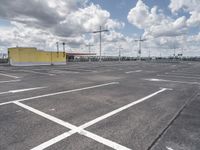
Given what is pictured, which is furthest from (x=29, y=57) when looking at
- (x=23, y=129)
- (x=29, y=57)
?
(x=23, y=129)

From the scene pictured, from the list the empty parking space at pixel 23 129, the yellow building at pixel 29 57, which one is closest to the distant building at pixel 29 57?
the yellow building at pixel 29 57

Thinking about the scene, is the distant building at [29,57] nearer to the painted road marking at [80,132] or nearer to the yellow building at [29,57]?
the yellow building at [29,57]

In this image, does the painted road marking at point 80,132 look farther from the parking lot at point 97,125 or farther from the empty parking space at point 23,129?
the empty parking space at point 23,129

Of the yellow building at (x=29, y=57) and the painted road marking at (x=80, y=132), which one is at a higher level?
the yellow building at (x=29, y=57)

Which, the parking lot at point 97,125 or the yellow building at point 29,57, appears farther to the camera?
the yellow building at point 29,57

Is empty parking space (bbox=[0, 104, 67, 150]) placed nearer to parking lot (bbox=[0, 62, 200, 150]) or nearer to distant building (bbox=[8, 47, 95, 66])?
parking lot (bbox=[0, 62, 200, 150])

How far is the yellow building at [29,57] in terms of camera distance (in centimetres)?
3200

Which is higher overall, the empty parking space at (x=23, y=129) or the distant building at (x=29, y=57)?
the distant building at (x=29, y=57)

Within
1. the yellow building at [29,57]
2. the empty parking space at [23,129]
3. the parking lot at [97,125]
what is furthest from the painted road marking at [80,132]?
the yellow building at [29,57]

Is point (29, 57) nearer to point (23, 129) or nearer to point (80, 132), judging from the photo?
point (23, 129)

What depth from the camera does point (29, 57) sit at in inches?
1316

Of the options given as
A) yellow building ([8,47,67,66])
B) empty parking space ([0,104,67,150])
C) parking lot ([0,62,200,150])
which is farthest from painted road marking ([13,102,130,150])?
yellow building ([8,47,67,66])

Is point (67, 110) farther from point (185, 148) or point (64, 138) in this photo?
point (185, 148)

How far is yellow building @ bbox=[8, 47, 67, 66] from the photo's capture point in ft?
105
